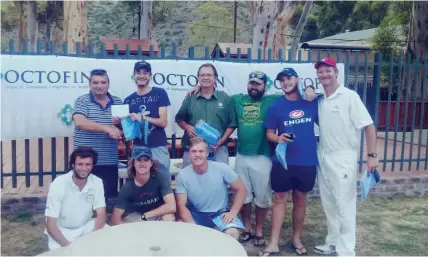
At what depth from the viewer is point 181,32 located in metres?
64.0

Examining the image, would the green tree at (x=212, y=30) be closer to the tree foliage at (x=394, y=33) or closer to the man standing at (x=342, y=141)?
the tree foliage at (x=394, y=33)

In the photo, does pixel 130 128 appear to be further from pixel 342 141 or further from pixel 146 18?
pixel 146 18

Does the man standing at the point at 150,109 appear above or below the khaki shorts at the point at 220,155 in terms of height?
above

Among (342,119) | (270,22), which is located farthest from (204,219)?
(270,22)

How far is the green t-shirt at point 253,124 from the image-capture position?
468cm

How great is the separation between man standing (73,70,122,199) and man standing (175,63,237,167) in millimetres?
704

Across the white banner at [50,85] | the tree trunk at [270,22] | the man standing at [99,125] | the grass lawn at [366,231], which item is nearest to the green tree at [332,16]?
the tree trunk at [270,22]

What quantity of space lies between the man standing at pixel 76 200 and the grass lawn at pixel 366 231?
40.0 inches

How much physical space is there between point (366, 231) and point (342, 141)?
1.68m

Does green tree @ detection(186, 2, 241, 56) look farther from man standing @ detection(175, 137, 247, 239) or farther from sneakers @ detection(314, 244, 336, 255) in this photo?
man standing @ detection(175, 137, 247, 239)

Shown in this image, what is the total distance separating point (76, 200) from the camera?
3963 millimetres

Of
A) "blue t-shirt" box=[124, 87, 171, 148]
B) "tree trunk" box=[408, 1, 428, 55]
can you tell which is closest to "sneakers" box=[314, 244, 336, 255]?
"blue t-shirt" box=[124, 87, 171, 148]

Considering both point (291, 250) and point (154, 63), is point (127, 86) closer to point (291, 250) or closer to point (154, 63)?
point (154, 63)

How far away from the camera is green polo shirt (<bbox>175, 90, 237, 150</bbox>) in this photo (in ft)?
15.6
